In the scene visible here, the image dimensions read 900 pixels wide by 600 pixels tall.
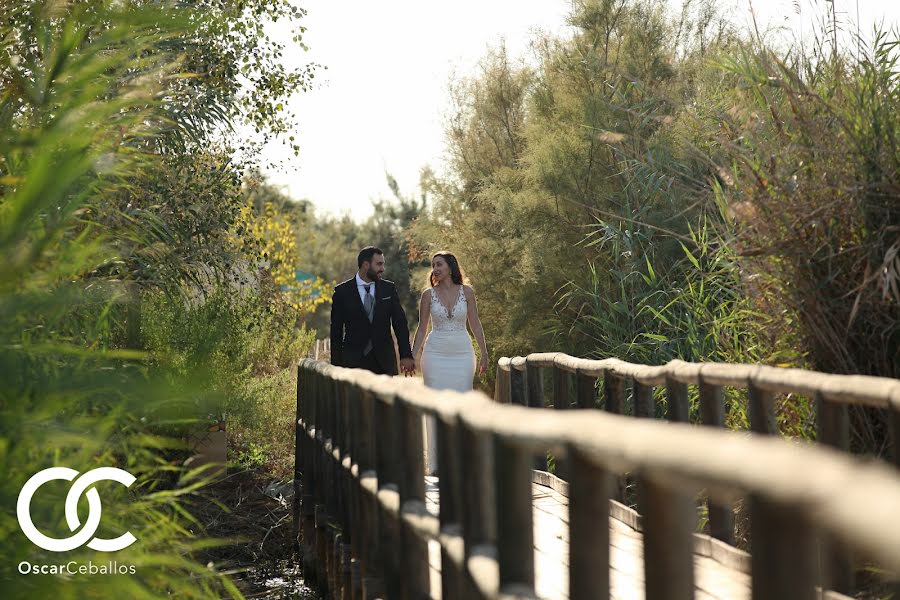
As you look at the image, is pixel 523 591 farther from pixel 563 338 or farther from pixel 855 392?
pixel 563 338

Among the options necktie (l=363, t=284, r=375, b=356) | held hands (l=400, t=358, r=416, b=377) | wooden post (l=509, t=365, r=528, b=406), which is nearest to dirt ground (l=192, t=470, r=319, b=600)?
necktie (l=363, t=284, r=375, b=356)

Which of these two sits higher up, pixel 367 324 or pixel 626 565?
pixel 367 324

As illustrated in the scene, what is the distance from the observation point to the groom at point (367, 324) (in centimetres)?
952

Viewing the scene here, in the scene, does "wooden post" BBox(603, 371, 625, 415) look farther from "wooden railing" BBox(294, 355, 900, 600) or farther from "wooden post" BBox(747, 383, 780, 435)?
"wooden post" BBox(747, 383, 780, 435)

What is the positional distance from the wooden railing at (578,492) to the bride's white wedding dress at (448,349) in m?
2.39

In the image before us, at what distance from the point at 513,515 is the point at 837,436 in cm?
183

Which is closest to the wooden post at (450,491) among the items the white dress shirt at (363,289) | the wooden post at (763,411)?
the wooden post at (763,411)

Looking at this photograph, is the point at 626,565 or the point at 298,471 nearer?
the point at 626,565

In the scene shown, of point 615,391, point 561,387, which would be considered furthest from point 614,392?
point 561,387

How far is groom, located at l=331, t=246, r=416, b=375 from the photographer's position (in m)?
9.52

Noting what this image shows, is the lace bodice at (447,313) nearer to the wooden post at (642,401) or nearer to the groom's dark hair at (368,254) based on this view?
the groom's dark hair at (368,254)

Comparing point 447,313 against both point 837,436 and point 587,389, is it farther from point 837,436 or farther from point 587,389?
point 837,436

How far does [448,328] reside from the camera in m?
9.49

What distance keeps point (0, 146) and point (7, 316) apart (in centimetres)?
49
